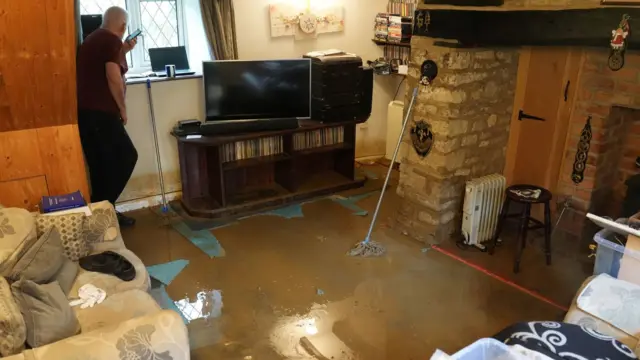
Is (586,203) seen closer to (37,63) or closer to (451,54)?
(451,54)

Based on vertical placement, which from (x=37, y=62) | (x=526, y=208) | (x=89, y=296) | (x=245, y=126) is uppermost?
(x=37, y=62)

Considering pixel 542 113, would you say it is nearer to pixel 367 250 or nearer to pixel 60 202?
→ pixel 367 250

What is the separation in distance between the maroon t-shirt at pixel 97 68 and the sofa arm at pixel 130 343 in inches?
88.1

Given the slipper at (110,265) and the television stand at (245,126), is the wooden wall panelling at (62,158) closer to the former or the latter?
the slipper at (110,265)

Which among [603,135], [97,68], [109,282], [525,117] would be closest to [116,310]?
[109,282]

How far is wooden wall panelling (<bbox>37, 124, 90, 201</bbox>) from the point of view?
3.17 metres

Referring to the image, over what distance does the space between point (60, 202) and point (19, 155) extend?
351 millimetres

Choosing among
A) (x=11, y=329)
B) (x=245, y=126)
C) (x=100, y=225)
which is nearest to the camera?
(x=11, y=329)

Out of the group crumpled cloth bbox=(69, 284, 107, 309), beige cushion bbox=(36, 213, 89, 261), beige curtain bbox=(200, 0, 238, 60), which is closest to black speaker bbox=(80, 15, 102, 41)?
beige curtain bbox=(200, 0, 238, 60)

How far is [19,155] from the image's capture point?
308cm

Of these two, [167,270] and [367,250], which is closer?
[167,270]

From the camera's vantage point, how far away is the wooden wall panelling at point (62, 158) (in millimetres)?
3168

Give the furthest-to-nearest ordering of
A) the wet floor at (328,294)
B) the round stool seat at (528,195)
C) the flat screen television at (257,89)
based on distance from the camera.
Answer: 1. the flat screen television at (257,89)
2. the round stool seat at (528,195)
3. the wet floor at (328,294)

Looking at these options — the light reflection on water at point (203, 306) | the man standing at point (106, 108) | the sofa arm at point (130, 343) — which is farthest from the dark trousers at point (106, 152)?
the sofa arm at point (130, 343)
